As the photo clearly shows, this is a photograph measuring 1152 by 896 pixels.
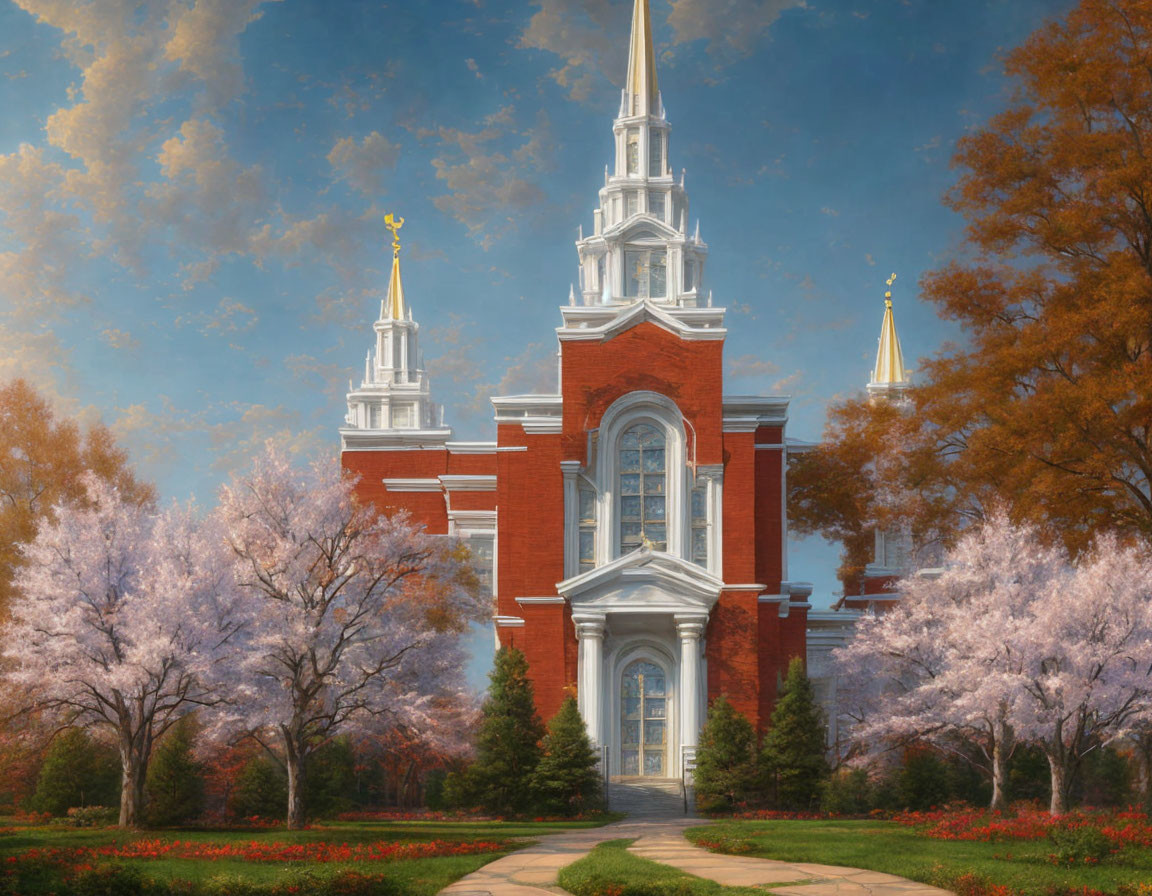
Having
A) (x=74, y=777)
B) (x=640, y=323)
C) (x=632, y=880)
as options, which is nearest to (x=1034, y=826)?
(x=632, y=880)

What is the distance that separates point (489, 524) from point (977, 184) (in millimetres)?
20267

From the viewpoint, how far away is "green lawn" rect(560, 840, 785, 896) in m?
15.6

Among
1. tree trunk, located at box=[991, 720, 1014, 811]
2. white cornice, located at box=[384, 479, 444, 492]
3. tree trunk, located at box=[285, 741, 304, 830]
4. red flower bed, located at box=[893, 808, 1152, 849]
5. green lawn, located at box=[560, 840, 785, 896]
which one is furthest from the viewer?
white cornice, located at box=[384, 479, 444, 492]

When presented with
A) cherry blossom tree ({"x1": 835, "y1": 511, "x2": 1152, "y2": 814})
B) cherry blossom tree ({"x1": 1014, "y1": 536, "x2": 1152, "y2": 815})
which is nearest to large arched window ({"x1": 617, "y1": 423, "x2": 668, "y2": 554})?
cherry blossom tree ({"x1": 835, "y1": 511, "x2": 1152, "y2": 814})

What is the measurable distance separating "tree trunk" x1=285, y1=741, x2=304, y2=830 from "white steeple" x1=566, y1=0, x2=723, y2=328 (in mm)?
19204

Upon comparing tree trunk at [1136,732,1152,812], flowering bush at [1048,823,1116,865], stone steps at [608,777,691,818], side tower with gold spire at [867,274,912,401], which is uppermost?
side tower with gold spire at [867,274,912,401]

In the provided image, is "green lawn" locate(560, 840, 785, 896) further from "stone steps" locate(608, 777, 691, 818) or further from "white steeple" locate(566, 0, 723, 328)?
"white steeple" locate(566, 0, 723, 328)

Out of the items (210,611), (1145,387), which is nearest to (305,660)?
(210,611)

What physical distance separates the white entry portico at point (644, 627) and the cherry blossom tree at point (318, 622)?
3.22 m

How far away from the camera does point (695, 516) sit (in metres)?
34.4

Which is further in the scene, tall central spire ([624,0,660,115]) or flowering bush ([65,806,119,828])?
tall central spire ([624,0,660,115])

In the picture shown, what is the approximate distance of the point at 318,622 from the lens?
989 inches

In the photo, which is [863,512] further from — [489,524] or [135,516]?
[135,516]

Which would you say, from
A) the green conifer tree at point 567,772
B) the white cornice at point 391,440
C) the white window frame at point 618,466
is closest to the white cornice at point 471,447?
the white cornice at point 391,440
